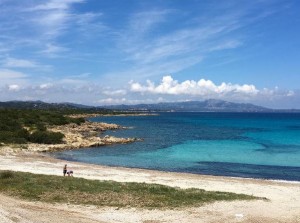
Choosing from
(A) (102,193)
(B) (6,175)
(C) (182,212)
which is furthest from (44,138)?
(C) (182,212)

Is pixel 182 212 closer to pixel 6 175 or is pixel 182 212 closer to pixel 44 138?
pixel 6 175

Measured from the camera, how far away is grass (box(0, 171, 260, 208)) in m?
24.7

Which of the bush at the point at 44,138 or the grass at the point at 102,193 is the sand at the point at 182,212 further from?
the bush at the point at 44,138

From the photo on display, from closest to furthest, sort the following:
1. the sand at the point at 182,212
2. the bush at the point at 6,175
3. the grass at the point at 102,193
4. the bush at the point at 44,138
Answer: the sand at the point at 182,212, the grass at the point at 102,193, the bush at the point at 6,175, the bush at the point at 44,138

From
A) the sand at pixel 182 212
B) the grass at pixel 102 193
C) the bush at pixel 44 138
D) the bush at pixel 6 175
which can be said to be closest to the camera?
the sand at pixel 182 212

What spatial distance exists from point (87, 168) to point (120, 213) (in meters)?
19.7

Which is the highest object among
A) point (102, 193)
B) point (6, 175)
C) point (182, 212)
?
point (6, 175)

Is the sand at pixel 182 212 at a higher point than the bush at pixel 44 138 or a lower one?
lower

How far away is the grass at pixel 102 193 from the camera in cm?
2467

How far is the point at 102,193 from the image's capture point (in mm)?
26203

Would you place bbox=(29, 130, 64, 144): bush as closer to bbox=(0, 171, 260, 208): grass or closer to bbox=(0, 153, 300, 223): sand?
bbox=(0, 171, 260, 208): grass

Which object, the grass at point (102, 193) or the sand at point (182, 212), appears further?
the grass at point (102, 193)

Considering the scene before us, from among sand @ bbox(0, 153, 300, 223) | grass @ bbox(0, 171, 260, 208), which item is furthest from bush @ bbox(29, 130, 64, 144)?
sand @ bbox(0, 153, 300, 223)

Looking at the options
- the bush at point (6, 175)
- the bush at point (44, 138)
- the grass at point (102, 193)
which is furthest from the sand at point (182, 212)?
the bush at point (44, 138)
